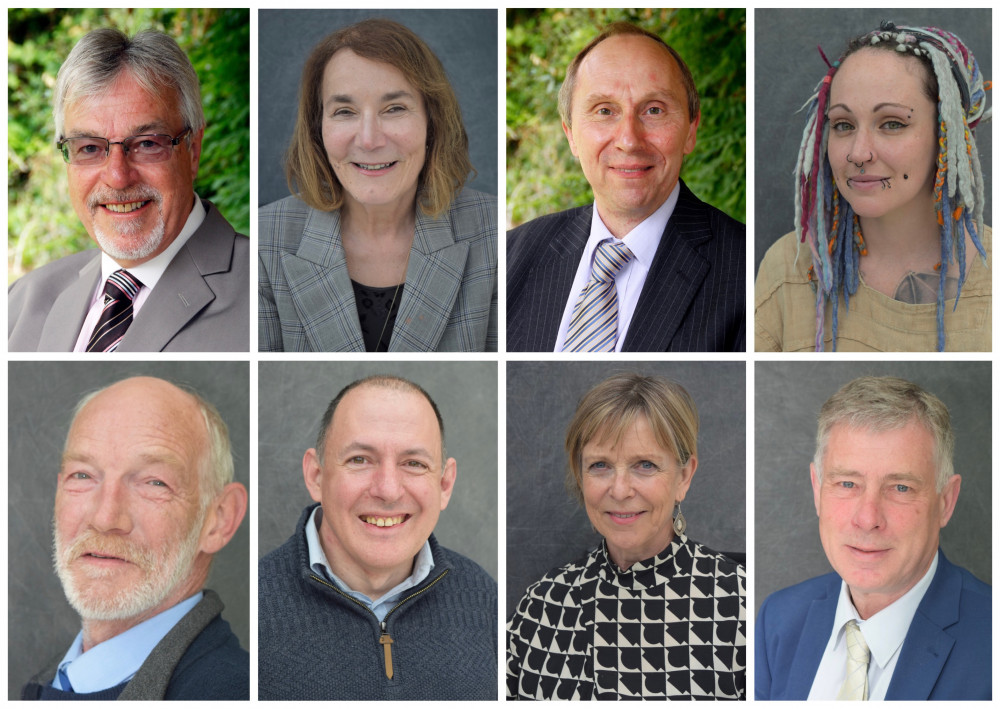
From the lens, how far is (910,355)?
2.72 meters

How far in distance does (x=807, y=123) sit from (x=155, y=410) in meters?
2.07

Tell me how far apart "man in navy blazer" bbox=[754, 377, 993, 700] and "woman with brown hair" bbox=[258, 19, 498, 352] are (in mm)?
1103

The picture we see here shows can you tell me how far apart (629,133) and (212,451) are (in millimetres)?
1513

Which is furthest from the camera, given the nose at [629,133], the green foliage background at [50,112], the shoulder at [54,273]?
the green foliage background at [50,112]

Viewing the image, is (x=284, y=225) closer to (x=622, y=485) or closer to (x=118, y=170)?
(x=118, y=170)

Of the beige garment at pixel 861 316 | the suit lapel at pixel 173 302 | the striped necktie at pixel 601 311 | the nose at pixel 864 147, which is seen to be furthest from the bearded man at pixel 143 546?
the nose at pixel 864 147

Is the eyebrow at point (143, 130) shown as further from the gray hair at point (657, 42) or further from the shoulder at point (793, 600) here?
the shoulder at point (793, 600)

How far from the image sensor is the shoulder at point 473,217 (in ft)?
9.07

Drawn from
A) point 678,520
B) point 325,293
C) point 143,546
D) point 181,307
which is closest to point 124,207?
point 181,307

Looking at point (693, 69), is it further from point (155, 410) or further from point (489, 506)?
point (155, 410)

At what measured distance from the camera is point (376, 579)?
271cm

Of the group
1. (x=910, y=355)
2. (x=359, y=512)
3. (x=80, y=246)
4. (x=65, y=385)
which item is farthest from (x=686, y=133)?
(x=80, y=246)

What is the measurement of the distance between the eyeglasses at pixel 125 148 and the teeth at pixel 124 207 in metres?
0.12

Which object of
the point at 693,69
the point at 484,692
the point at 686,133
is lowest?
the point at 484,692
